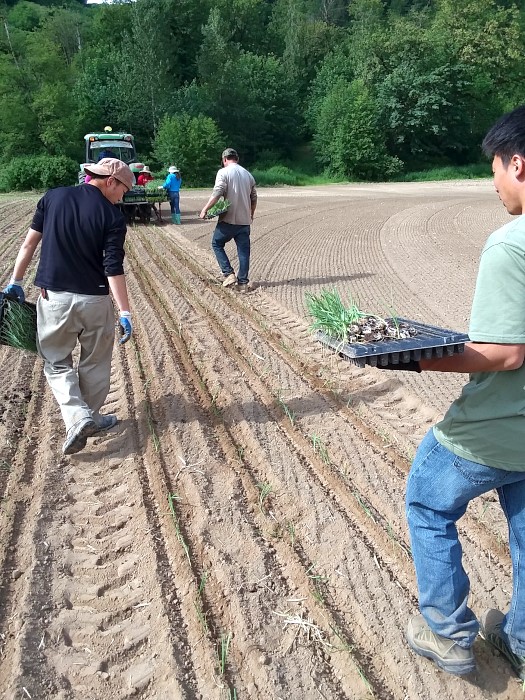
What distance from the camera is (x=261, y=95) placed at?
47.7 m

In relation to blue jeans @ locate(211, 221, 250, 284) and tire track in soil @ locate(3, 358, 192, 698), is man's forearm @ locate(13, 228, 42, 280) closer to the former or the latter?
tire track in soil @ locate(3, 358, 192, 698)

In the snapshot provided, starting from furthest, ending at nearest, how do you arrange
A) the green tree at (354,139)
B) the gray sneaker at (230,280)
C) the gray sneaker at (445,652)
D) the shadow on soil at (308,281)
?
the green tree at (354,139) < the shadow on soil at (308,281) < the gray sneaker at (230,280) < the gray sneaker at (445,652)

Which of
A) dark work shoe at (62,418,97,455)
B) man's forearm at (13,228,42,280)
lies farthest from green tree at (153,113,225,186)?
dark work shoe at (62,418,97,455)

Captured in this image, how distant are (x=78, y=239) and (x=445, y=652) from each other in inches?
126

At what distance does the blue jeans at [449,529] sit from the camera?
6.77ft

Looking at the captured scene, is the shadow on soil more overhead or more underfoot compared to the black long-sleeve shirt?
more underfoot

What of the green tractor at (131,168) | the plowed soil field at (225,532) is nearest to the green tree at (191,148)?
the green tractor at (131,168)

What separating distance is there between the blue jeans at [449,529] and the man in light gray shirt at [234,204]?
21.1ft

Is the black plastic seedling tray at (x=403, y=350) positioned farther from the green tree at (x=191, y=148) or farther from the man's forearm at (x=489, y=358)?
Answer: the green tree at (x=191, y=148)

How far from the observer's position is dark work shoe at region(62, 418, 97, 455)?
399 centimetres

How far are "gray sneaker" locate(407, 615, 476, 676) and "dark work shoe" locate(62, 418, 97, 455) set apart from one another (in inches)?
98.3

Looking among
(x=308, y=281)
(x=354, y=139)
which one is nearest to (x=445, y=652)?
(x=308, y=281)

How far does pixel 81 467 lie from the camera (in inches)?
160

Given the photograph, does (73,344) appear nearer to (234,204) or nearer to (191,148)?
(234,204)
